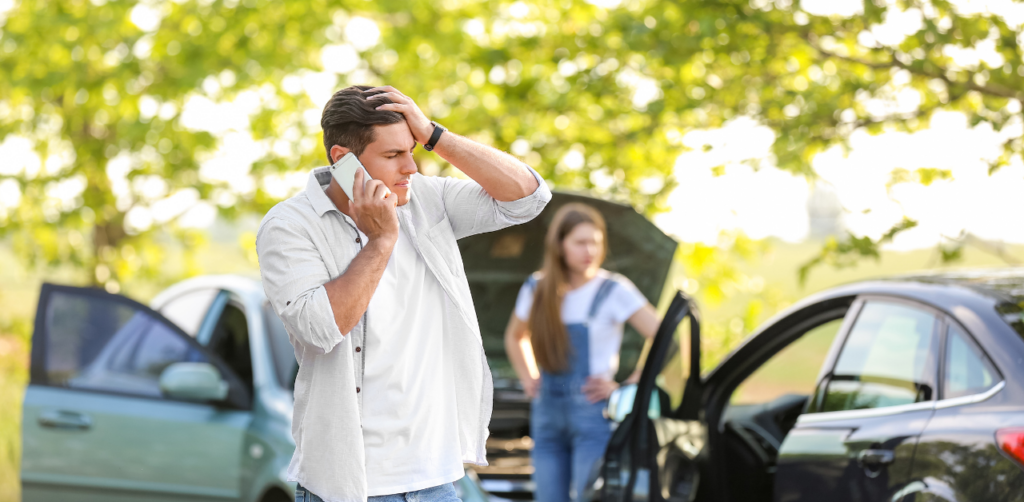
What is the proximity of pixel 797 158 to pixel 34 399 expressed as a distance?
4.48m

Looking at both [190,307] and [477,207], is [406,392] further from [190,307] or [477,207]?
[190,307]

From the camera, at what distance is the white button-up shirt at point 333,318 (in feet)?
6.68

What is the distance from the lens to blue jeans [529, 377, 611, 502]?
13.9 ft

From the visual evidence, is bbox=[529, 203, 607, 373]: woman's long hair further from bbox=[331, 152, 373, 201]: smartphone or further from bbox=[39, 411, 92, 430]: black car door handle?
bbox=[331, 152, 373, 201]: smartphone

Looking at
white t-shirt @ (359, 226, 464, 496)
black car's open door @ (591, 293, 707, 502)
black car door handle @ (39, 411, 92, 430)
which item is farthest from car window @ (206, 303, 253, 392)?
white t-shirt @ (359, 226, 464, 496)

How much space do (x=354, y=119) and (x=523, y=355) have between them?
2.48 meters

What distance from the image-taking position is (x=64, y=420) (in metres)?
4.50

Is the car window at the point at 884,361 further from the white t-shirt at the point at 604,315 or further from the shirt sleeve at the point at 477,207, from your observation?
the shirt sleeve at the point at 477,207

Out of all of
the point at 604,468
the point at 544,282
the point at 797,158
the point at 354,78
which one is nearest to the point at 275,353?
the point at 544,282

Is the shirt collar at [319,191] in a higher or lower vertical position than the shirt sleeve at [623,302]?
higher

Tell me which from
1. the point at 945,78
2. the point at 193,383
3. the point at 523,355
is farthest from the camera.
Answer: the point at 945,78

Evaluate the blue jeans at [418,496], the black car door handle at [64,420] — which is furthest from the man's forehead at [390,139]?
the black car door handle at [64,420]

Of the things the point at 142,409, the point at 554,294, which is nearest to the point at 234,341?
the point at 142,409

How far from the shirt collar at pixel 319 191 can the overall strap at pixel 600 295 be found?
2264mm
